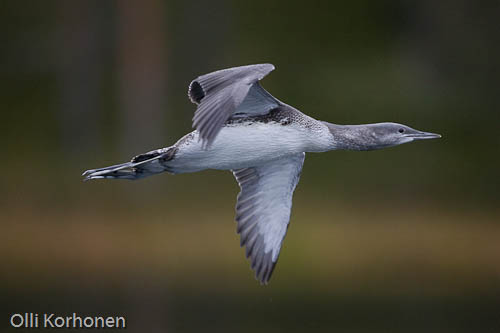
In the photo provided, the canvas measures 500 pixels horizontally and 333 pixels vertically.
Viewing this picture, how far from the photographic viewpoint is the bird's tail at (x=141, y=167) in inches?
299

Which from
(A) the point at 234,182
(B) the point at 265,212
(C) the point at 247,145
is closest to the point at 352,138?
(C) the point at 247,145

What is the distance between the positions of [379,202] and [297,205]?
165 centimetres

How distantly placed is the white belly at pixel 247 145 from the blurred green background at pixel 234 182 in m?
4.21

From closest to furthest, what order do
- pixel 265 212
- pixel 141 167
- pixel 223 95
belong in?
1. pixel 223 95
2. pixel 141 167
3. pixel 265 212

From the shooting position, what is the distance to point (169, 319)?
1192 centimetres

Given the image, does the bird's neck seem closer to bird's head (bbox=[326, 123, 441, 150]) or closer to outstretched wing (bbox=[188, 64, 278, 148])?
bird's head (bbox=[326, 123, 441, 150])

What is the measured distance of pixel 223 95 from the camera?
664 centimetres

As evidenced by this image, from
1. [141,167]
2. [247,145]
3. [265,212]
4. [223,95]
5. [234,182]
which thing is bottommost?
[234,182]

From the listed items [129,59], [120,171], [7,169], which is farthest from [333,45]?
[120,171]

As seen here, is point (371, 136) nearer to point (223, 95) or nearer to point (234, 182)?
point (223, 95)

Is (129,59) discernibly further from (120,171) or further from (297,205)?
(120,171)

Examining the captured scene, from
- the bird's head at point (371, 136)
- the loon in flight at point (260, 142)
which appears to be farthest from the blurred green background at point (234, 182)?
the bird's head at point (371, 136)

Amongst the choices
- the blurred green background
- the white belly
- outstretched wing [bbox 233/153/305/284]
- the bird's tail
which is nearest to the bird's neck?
the white belly

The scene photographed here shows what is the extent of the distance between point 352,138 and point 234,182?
948 centimetres
